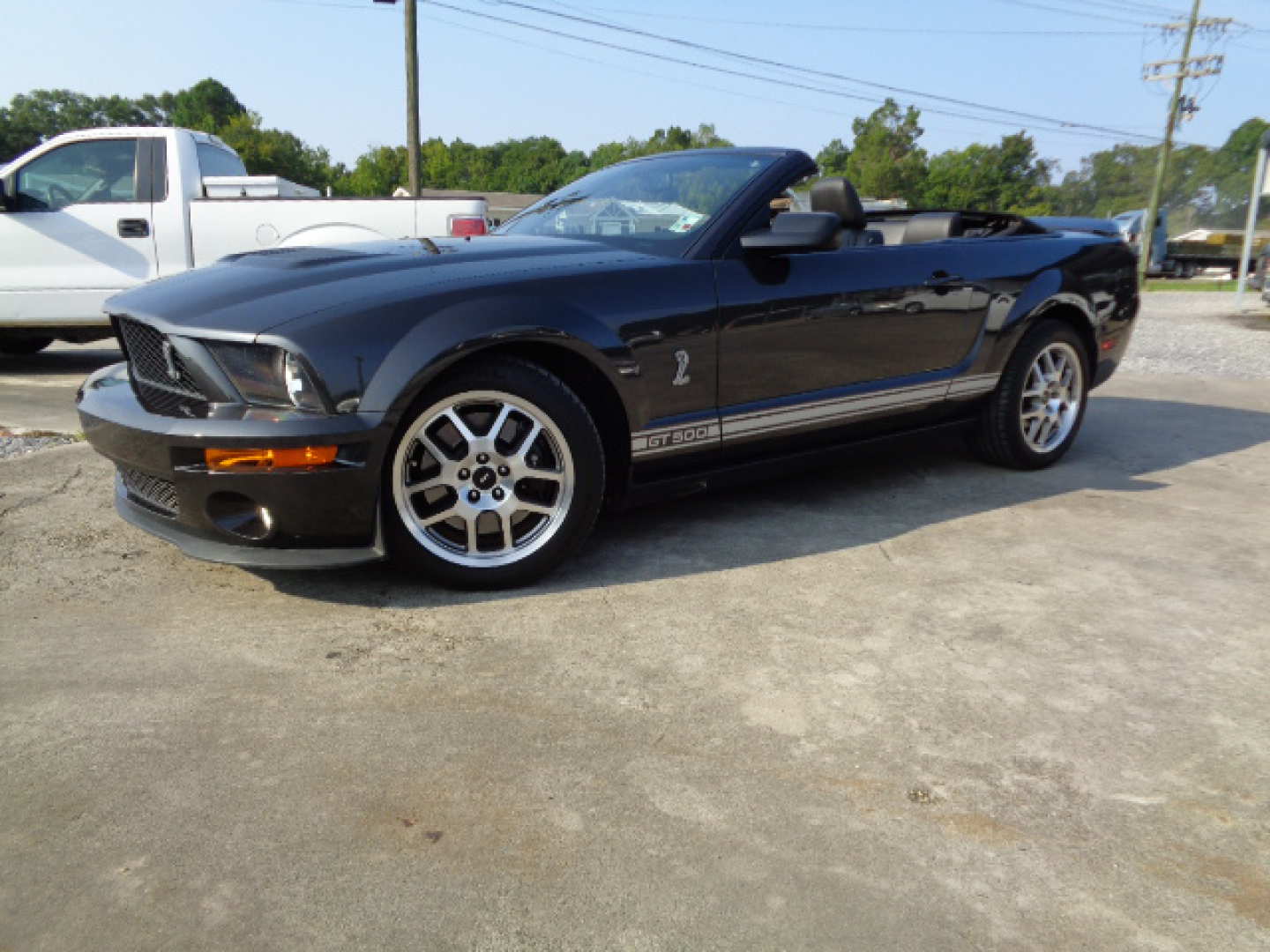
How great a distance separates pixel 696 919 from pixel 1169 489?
3.81m

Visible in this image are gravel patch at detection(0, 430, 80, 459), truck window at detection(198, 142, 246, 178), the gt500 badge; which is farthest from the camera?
truck window at detection(198, 142, 246, 178)

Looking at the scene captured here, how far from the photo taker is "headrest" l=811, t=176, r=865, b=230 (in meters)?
3.95

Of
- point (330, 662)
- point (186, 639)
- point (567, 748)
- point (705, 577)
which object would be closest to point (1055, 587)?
point (705, 577)

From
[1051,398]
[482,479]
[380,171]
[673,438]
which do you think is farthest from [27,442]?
[380,171]

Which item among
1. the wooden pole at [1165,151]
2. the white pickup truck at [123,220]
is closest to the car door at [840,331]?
the white pickup truck at [123,220]

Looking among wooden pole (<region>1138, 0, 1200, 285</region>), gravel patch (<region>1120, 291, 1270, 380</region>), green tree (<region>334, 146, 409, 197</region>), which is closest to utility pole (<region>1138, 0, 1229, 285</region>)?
wooden pole (<region>1138, 0, 1200, 285</region>)

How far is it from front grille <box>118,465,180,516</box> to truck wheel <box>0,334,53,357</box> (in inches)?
245

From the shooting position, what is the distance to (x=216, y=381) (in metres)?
2.77

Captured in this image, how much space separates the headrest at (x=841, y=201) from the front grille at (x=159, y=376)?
2493 millimetres

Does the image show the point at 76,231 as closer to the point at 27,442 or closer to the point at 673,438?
the point at 27,442

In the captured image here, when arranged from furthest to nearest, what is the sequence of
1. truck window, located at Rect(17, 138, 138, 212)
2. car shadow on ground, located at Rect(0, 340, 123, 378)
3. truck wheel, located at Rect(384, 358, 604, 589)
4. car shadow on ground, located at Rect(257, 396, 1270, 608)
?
car shadow on ground, located at Rect(0, 340, 123, 378)
truck window, located at Rect(17, 138, 138, 212)
car shadow on ground, located at Rect(257, 396, 1270, 608)
truck wheel, located at Rect(384, 358, 604, 589)

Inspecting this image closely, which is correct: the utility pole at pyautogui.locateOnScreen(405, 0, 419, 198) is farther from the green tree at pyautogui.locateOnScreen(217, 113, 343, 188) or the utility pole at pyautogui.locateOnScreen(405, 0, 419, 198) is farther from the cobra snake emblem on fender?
the green tree at pyautogui.locateOnScreen(217, 113, 343, 188)

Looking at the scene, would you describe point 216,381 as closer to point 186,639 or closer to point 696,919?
point 186,639

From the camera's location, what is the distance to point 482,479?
3020 mm
